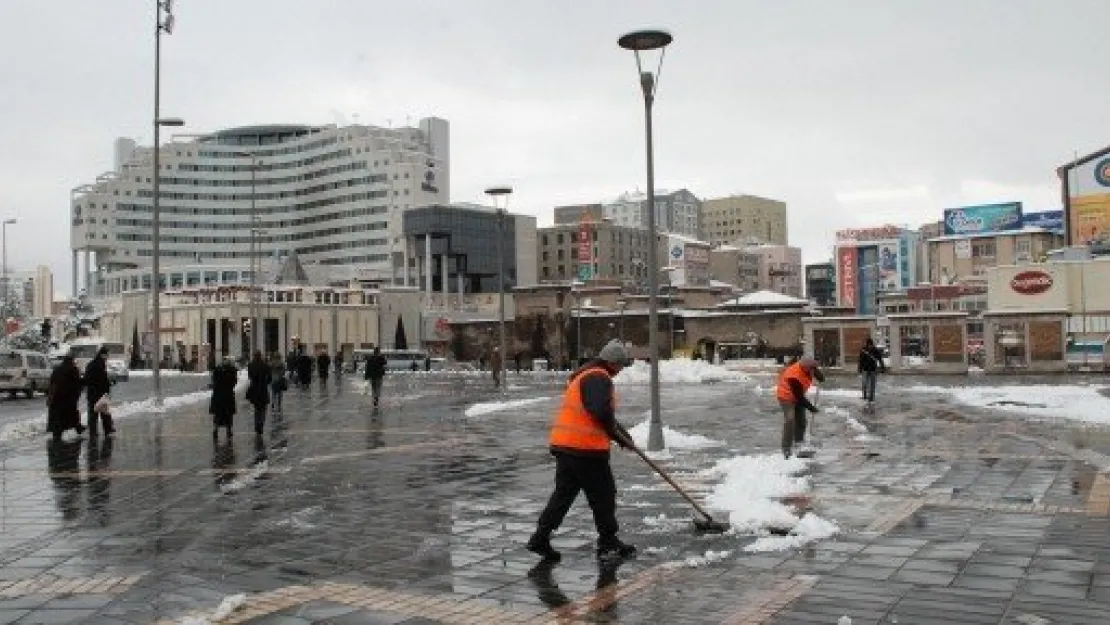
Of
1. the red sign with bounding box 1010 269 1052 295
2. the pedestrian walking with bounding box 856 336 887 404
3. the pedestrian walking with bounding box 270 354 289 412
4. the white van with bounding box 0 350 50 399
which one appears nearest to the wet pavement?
the pedestrian walking with bounding box 856 336 887 404

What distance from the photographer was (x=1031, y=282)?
45688 mm

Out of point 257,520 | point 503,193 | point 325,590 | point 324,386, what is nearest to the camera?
point 325,590

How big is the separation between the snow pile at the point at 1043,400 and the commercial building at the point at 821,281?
507 feet

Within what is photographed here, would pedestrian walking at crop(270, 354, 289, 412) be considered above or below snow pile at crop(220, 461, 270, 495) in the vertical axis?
above

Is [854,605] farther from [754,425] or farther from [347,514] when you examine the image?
[754,425]

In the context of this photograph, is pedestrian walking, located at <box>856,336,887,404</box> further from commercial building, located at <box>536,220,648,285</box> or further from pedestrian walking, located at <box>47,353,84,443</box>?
commercial building, located at <box>536,220,648,285</box>

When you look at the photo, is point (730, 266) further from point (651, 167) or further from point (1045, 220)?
point (651, 167)

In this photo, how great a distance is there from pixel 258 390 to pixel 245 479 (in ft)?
21.5

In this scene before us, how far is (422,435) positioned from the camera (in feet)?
58.3

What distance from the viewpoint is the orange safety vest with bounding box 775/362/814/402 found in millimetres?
12953

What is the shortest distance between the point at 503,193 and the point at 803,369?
2028cm

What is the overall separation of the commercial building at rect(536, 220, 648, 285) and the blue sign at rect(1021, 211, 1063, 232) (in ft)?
157

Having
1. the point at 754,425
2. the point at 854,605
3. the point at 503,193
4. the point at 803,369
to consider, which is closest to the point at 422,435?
the point at 754,425

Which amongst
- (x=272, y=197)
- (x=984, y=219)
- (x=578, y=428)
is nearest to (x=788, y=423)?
(x=578, y=428)
